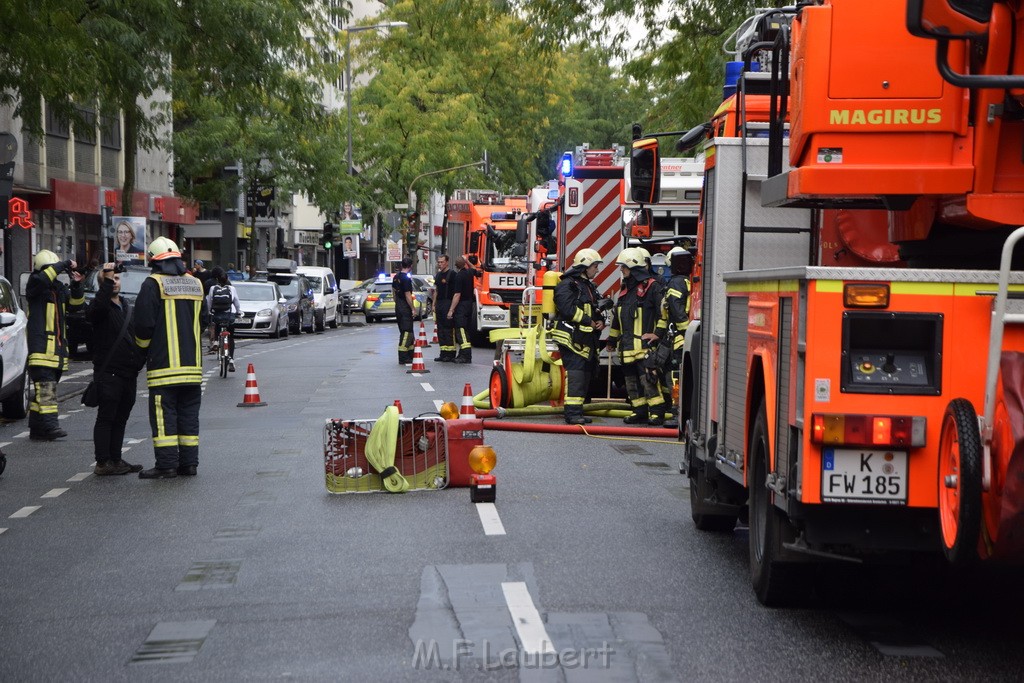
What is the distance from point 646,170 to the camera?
11.0 meters

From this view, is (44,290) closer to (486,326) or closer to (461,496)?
(461,496)

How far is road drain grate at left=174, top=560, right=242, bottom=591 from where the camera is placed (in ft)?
25.7

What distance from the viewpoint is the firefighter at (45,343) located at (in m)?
14.9

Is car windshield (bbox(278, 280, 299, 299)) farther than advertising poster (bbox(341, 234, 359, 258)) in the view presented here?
No

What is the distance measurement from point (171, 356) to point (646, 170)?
12.8ft

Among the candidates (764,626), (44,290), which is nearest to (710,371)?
(764,626)

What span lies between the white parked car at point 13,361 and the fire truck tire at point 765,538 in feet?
33.4

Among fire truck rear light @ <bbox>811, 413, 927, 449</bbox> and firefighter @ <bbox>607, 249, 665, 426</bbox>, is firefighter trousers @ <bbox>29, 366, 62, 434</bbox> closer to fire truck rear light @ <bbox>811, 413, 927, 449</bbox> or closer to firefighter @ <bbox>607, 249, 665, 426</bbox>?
firefighter @ <bbox>607, 249, 665, 426</bbox>

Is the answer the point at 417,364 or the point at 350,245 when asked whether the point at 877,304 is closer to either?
the point at 417,364

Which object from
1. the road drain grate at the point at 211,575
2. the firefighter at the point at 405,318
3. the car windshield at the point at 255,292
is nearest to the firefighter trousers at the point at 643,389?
the road drain grate at the point at 211,575

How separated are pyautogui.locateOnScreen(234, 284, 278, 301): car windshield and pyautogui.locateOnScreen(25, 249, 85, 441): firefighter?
22205 mm

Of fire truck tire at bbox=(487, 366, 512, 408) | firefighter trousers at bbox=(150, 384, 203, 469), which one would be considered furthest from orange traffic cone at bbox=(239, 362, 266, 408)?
firefighter trousers at bbox=(150, 384, 203, 469)

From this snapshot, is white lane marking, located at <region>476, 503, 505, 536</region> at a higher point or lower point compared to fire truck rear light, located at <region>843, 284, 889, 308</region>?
lower

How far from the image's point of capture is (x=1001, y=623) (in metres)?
6.95
